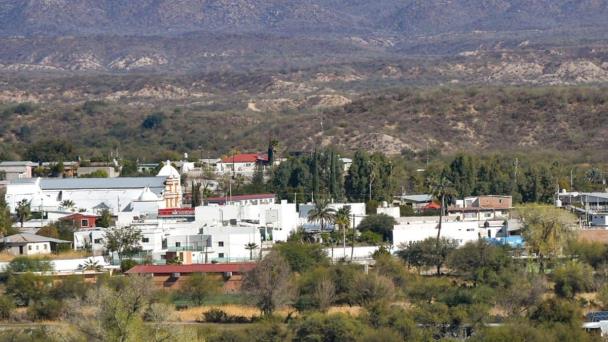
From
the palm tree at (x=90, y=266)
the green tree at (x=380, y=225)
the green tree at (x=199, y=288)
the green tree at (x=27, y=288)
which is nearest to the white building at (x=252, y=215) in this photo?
the green tree at (x=380, y=225)

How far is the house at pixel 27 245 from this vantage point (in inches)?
2753

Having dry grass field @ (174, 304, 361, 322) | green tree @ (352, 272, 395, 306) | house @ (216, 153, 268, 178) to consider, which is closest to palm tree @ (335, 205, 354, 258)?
green tree @ (352, 272, 395, 306)

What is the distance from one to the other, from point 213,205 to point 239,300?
16828 mm

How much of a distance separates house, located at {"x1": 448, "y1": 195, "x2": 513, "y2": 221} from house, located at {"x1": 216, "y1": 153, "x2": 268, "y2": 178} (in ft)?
71.2

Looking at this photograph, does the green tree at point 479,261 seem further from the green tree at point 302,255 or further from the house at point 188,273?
the house at point 188,273

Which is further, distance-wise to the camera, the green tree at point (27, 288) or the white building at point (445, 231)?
the white building at point (445, 231)

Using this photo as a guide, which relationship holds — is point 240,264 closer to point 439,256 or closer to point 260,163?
point 439,256

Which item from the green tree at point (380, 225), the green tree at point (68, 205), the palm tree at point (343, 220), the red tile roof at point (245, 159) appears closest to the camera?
the palm tree at point (343, 220)

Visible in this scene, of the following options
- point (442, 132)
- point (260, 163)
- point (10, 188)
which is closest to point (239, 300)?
point (10, 188)

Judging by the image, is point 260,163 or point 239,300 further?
point 260,163

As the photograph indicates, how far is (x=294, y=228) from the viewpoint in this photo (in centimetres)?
7500

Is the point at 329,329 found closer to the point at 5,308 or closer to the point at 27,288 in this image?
the point at 5,308

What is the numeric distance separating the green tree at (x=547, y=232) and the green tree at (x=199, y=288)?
13207 millimetres

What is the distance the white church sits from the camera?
271 ft
